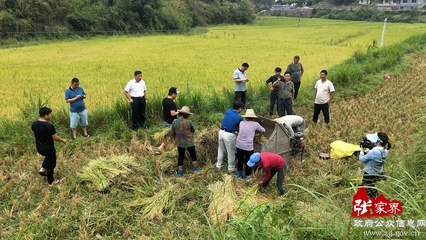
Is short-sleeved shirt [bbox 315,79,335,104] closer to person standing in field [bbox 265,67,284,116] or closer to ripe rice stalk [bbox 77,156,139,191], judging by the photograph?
person standing in field [bbox 265,67,284,116]

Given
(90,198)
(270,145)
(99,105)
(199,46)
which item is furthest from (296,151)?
(199,46)

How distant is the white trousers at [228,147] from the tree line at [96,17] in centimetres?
2376

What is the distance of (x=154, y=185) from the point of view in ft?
16.4

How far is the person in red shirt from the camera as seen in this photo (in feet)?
14.9

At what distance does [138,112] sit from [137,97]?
36 centimetres

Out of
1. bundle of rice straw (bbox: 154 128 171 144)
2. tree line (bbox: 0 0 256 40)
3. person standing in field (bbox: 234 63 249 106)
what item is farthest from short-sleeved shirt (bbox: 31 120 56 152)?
tree line (bbox: 0 0 256 40)

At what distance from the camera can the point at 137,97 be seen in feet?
22.9

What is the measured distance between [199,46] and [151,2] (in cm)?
1552

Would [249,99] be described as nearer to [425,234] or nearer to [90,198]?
[90,198]

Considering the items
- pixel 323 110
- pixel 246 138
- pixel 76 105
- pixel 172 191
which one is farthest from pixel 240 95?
pixel 172 191

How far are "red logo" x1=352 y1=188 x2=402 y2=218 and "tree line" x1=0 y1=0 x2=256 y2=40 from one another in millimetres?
26877

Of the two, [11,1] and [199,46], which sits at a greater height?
[11,1]

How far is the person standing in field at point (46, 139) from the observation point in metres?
4.79

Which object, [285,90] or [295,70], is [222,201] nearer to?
[285,90]
